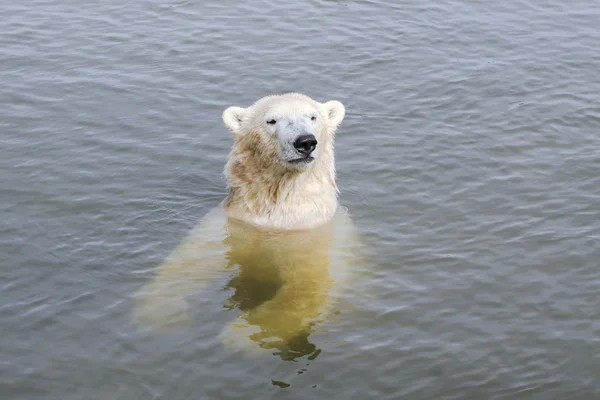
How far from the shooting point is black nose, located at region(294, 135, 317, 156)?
26.6 ft

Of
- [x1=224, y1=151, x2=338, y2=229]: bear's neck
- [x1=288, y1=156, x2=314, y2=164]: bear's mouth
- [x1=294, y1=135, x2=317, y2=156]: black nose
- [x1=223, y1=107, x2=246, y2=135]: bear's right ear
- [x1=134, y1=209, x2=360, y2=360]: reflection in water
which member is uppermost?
[x1=223, y1=107, x2=246, y2=135]: bear's right ear

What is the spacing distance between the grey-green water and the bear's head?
0.91m

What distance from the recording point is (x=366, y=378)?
6.66 metres

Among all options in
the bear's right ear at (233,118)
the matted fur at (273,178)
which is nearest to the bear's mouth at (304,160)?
the matted fur at (273,178)

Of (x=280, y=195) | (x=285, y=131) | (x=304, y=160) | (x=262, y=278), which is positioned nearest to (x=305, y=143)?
(x=304, y=160)

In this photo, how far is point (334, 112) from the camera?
910cm

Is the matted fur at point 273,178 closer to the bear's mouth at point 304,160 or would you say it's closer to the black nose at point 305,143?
the bear's mouth at point 304,160

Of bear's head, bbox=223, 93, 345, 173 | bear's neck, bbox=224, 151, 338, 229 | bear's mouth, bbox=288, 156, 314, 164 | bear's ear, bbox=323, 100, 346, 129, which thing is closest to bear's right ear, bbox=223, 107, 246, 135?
bear's head, bbox=223, 93, 345, 173

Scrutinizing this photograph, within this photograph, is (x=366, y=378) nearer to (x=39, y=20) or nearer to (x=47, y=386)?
(x=47, y=386)

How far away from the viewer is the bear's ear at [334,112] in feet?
29.7

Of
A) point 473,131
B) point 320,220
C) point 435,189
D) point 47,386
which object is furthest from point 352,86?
point 47,386

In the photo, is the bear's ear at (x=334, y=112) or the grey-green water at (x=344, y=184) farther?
the bear's ear at (x=334, y=112)

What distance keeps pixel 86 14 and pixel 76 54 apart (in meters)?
1.54

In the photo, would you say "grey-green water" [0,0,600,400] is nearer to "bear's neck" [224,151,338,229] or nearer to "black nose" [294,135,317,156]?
"bear's neck" [224,151,338,229]
